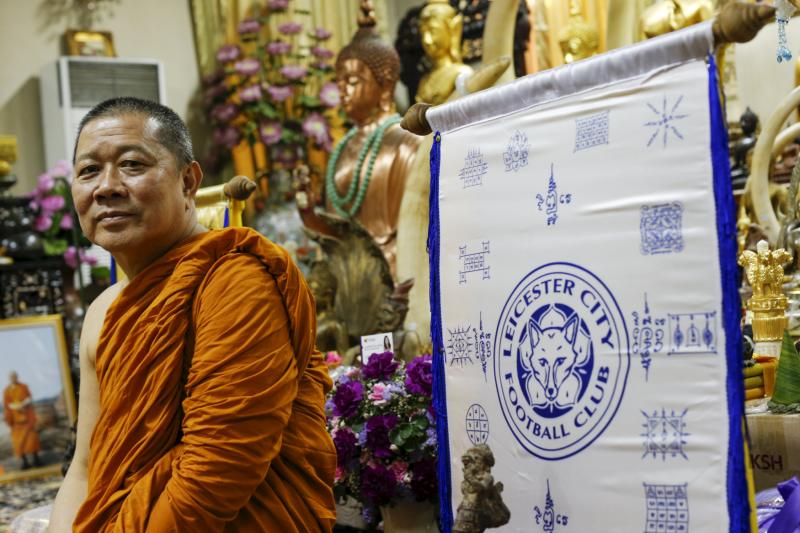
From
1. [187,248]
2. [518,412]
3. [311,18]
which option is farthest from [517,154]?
[311,18]

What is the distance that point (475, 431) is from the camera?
1.35 meters

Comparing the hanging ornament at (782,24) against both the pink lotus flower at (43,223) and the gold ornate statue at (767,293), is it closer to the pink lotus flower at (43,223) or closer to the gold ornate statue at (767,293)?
the gold ornate statue at (767,293)

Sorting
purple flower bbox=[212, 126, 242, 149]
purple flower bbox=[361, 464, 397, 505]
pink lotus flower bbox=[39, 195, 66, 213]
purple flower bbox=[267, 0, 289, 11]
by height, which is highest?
purple flower bbox=[267, 0, 289, 11]

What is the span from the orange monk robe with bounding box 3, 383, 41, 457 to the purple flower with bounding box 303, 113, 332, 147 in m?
1.93

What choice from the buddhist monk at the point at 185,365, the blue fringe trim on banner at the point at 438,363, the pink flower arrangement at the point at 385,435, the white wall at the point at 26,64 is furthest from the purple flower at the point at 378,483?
the white wall at the point at 26,64

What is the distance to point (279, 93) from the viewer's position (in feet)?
15.5

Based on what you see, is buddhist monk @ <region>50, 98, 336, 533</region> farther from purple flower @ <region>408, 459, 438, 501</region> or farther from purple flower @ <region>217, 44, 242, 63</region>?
purple flower @ <region>217, 44, 242, 63</region>

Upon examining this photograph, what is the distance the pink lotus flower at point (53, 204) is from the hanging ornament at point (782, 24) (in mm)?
2974

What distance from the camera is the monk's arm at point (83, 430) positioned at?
138 cm

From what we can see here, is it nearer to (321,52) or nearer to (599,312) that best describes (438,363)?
(599,312)

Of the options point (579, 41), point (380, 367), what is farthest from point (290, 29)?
point (380, 367)

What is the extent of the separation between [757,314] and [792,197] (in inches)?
10.6

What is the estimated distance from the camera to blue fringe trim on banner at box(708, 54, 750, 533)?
1047 millimetres

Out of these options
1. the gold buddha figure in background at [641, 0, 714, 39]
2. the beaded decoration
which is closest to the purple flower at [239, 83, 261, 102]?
the beaded decoration
